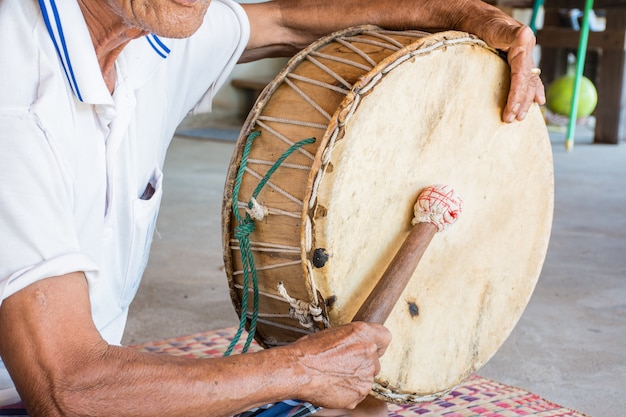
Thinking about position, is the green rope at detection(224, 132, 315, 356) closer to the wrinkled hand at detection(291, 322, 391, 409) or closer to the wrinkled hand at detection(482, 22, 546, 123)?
the wrinkled hand at detection(291, 322, 391, 409)

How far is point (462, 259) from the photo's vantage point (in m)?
1.70

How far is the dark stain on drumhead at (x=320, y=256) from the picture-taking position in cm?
142

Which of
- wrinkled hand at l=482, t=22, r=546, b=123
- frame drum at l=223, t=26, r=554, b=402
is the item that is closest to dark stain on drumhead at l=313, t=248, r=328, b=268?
frame drum at l=223, t=26, r=554, b=402

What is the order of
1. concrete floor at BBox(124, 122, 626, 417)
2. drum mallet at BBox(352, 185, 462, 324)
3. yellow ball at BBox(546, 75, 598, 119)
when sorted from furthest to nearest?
yellow ball at BBox(546, 75, 598, 119), concrete floor at BBox(124, 122, 626, 417), drum mallet at BBox(352, 185, 462, 324)

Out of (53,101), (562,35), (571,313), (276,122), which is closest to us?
(53,101)

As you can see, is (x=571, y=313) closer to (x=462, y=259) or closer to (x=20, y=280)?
(x=462, y=259)

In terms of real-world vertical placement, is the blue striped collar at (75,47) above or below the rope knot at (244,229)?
above

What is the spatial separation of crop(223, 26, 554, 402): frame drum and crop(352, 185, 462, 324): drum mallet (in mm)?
35

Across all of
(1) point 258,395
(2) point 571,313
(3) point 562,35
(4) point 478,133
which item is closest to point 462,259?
(4) point 478,133

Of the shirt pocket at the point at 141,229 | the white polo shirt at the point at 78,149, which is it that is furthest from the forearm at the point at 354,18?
the shirt pocket at the point at 141,229

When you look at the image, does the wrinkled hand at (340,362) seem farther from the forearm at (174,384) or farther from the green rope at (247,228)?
the green rope at (247,228)

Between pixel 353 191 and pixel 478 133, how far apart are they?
1.23 feet

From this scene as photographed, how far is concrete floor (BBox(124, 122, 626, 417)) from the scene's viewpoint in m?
2.38

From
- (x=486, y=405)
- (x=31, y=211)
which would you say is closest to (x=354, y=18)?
(x=31, y=211)
